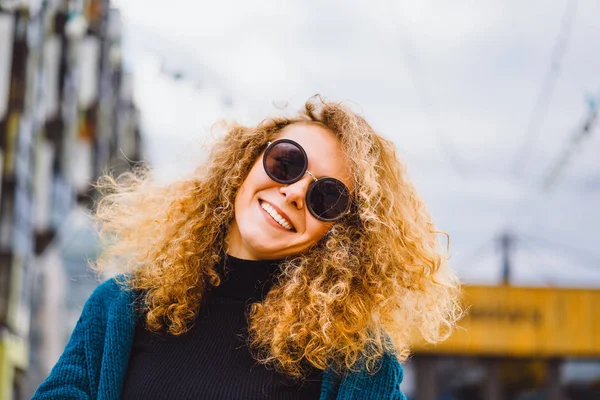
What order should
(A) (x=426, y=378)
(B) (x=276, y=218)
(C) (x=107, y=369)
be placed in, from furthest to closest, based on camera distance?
(A) (x=426, y=378) → (B) (x=276, y=218) → (C) (x=107, y=369)

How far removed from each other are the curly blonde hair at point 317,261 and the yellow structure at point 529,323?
39.2 ft

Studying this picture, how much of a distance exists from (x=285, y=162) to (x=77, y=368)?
2.55 ft

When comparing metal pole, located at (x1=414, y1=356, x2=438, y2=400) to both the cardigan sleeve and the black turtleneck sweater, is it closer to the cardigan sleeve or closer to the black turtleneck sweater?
the black turtleneck sweater

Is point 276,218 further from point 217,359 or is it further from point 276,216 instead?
point 217,359

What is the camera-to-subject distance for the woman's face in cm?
209

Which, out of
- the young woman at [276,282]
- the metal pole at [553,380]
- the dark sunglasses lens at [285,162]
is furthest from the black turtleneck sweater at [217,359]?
the metal pole at [553,380]

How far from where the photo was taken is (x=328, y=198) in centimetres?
213

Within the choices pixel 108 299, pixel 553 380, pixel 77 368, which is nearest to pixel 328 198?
pixel 108 299

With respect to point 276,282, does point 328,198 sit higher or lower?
higher

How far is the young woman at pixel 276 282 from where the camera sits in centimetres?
200

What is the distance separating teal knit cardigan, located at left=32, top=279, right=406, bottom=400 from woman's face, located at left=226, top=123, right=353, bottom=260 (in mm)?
363

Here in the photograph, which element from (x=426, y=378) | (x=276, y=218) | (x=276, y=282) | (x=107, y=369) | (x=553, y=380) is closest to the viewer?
(x=107, y=369)

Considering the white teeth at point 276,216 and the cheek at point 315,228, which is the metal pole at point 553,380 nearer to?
the cheek at point 315,228

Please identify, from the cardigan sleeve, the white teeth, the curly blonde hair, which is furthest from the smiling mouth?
the cardigan sleeve
